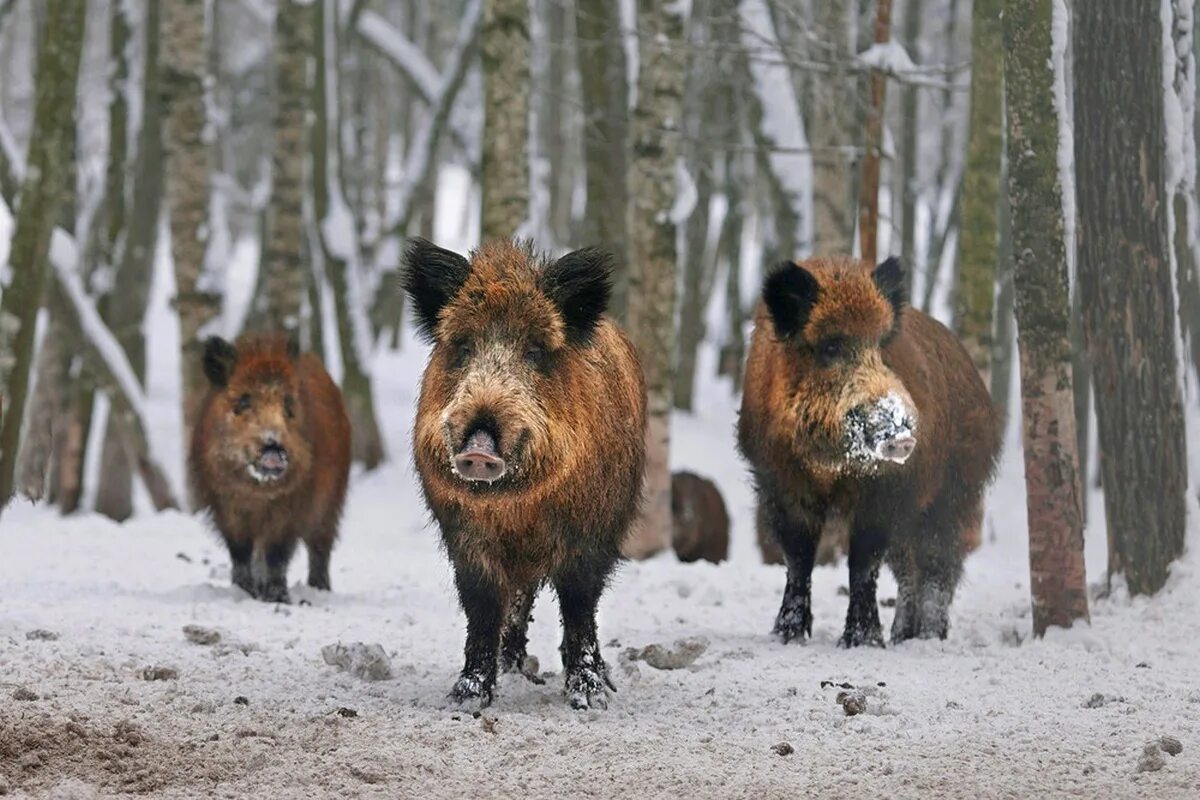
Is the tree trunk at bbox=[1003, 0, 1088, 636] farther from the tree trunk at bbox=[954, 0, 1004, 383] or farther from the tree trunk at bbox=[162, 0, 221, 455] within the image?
the tree trunk at bbox=[162, 0, 221, 455]

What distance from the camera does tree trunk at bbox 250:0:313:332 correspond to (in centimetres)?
1548

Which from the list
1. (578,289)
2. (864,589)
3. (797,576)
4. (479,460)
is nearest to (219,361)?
(797,576)

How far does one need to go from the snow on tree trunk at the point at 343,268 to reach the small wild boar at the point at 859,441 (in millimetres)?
10745

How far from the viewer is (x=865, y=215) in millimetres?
11688

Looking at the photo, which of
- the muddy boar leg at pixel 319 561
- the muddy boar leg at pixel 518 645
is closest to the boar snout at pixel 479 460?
the muddy boar leg at pixel 518 645

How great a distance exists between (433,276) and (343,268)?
1296 cm

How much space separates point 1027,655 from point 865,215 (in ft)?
17.2

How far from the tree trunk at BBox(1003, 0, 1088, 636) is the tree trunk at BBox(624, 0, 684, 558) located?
4.72 meters

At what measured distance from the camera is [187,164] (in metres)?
14.5

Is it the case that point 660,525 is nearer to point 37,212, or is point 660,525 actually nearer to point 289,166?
point 37,212

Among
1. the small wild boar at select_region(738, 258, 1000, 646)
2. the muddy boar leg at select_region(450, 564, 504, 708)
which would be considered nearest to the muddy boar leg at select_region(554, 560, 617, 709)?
the muddy boar leg at select_region(450, 564, 504, 708)

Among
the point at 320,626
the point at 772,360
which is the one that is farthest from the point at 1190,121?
the point at 320,626

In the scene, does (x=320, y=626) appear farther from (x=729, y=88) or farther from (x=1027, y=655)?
(x=729, y=88)

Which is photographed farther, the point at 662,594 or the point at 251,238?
the point at 251,238
